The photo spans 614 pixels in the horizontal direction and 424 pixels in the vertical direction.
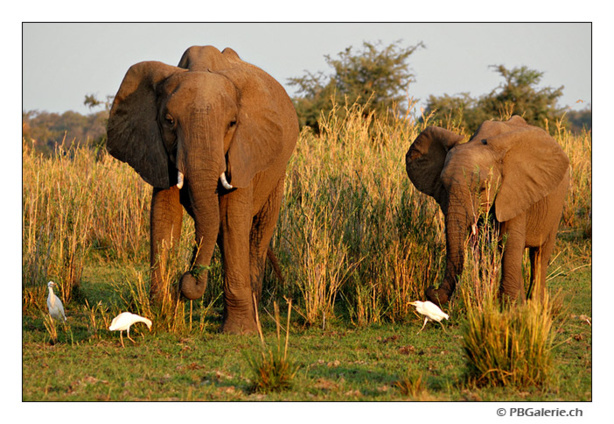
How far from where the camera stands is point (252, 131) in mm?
7379

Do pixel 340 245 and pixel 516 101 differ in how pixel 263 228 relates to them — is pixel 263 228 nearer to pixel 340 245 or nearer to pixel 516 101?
pixel 340 245

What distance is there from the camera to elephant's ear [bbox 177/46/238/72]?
732cm

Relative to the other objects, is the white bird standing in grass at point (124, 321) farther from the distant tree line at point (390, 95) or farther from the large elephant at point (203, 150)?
the distant tree line at point (390, 95)

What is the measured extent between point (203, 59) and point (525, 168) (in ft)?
10.6

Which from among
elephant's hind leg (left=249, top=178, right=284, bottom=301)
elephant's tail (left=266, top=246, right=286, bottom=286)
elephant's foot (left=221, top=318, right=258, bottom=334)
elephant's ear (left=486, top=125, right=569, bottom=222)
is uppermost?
elephant's ear (left=486, top=125, right=569, bottom=222)

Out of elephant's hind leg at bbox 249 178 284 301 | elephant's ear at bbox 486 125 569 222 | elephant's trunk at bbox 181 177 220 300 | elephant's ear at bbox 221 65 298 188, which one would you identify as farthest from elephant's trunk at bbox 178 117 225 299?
elephant's ear at bbox 486 125 569 222

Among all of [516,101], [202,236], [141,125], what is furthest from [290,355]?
[516,101]

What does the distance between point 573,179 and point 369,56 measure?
14.3 m

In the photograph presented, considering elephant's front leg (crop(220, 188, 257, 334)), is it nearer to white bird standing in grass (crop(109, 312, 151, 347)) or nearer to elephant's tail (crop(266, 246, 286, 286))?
white bird standing in grass (crop(109, 312, 151, 347))

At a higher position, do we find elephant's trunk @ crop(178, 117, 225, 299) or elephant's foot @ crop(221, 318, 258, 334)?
elephant's trunk @ crop(178, 117, 225, 299)

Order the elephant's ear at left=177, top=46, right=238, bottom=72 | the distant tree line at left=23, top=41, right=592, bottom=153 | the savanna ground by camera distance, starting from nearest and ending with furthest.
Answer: the savanna ground < the elephant's ear at left=177, top=46, right=238, bottom=72 < the distant tree line at left=23, top=41, right=592, bottom=153

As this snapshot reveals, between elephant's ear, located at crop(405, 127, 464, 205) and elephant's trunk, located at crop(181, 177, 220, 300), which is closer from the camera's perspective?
elephant's trunk, located at crop(181, 177, 220, 300)

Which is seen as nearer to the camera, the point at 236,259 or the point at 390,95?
the point at 236,259

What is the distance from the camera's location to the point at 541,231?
28.3 ft
